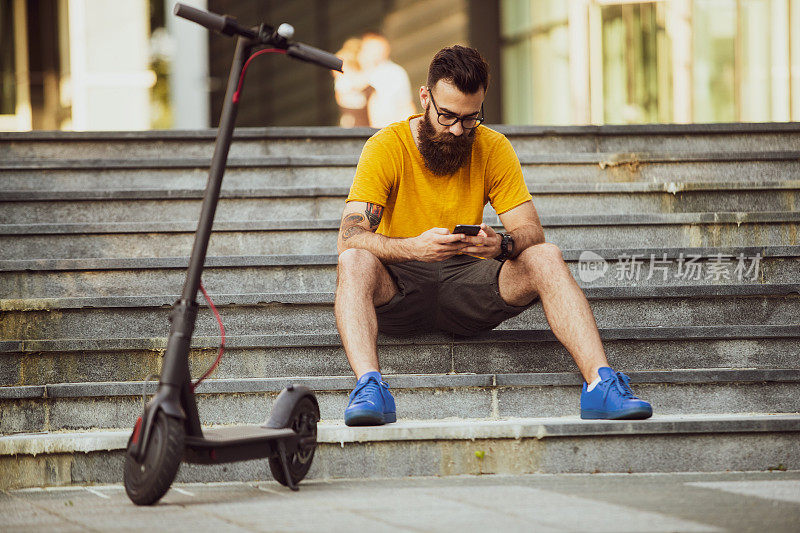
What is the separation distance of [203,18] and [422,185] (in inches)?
50.7

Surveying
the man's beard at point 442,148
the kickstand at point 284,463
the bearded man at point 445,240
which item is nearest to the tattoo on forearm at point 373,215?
the bearded man at point 445,240

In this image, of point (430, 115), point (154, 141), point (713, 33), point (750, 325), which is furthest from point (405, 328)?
point (713, 33)

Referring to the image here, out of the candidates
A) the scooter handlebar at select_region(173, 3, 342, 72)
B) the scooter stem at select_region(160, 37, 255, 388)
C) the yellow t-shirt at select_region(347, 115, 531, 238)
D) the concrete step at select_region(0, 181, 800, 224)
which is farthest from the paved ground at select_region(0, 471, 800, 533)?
the concrete step at select_region(0, 181, 800, 224)

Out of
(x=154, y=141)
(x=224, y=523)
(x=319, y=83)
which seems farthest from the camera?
(x=319, y=83)

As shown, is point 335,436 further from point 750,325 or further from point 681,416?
point 750,325

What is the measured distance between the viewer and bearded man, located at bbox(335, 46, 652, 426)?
346 cm

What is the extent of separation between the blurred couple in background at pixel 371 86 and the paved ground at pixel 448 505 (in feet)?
21.1

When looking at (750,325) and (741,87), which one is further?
(741,87)

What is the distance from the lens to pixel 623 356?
380 centimetres

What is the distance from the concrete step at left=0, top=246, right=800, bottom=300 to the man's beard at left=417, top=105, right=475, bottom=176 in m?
0.75

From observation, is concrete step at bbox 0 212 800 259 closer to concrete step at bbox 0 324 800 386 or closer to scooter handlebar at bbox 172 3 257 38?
concrete step at bbox 0 324 800 386

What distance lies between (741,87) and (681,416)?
7.53 metres

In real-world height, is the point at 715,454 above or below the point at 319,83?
below

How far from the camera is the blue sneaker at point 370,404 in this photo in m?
3.20
